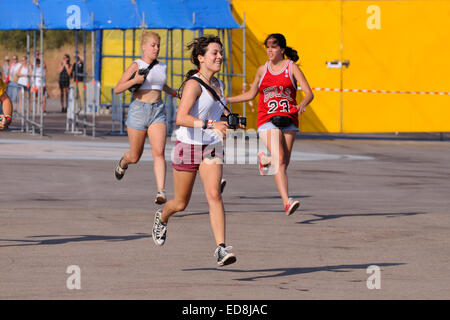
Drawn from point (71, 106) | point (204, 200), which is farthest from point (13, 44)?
point (204, 200)

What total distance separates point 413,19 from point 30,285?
1757cm

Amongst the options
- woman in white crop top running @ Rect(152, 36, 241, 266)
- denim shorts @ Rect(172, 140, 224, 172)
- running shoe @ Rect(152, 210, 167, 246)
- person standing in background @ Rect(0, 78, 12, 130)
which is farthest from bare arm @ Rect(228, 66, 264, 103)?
denim shorts @ Rect(172, 140, 224, 172)

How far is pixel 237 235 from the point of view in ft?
32.0

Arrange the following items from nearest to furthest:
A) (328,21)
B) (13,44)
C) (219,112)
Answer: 1. (219,112)
2. (328,21)
3. (13,44)

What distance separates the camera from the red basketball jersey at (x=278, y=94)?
1123cm

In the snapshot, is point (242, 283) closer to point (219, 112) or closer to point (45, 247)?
point (219, 112)

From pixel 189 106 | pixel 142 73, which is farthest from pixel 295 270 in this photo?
pixel 142 73

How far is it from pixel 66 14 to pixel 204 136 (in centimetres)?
1365

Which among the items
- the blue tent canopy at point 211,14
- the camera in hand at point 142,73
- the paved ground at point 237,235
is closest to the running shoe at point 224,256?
the paved ground at point 237,235

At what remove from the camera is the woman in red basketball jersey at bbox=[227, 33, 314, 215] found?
11.1m

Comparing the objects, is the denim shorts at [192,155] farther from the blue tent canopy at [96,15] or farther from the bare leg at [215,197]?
the blue tent canopy at [96,15]

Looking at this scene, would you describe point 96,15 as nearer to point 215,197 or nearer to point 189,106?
point 189,106

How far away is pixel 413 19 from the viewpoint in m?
23.5

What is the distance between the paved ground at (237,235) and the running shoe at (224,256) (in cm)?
11
